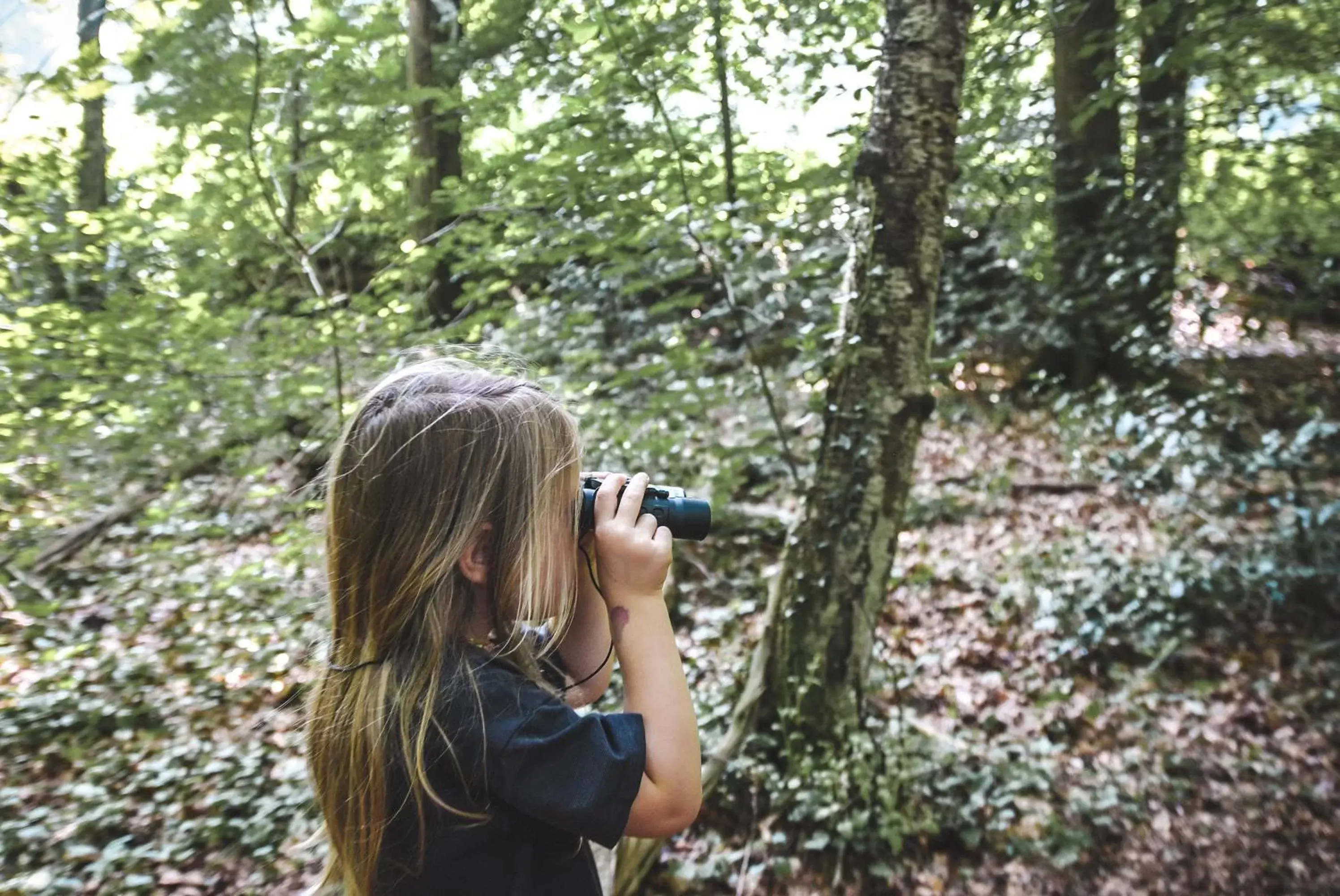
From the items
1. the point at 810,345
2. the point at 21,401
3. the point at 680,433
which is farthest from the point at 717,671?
the point at 21,401

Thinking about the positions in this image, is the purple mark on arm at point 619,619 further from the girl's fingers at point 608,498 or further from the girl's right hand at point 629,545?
the girl's fingers at point 608,498

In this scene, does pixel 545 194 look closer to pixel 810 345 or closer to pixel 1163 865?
pixel 810 345

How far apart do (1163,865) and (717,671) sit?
1.97 meters

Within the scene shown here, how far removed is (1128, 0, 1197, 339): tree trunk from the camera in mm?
4887

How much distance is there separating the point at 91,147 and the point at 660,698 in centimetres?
458

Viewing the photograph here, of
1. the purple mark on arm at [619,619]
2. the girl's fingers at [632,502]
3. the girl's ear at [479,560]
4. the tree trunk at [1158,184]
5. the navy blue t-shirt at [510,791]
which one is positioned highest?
the tree trunk at [1158,184]

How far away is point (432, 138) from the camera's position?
520 cm

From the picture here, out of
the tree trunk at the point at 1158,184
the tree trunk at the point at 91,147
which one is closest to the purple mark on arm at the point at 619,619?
the tree trunk at the point at 91,147

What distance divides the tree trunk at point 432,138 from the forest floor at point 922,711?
1.71 m

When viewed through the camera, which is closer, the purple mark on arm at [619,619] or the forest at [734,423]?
the purple mark on arm at [619,619]

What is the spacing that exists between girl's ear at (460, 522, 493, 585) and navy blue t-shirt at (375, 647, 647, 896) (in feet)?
0.36

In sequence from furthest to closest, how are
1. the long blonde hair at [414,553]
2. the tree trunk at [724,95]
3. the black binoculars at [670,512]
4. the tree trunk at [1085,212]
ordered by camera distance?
the tree trunk at [1085,212] < the tree trunk at [724,95] < the black binoculars at [670,512] < the long blonde hair at [414,553]

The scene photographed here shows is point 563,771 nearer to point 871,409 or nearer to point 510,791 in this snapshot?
point 510,791

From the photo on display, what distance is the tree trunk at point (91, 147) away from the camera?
3.22 metres
